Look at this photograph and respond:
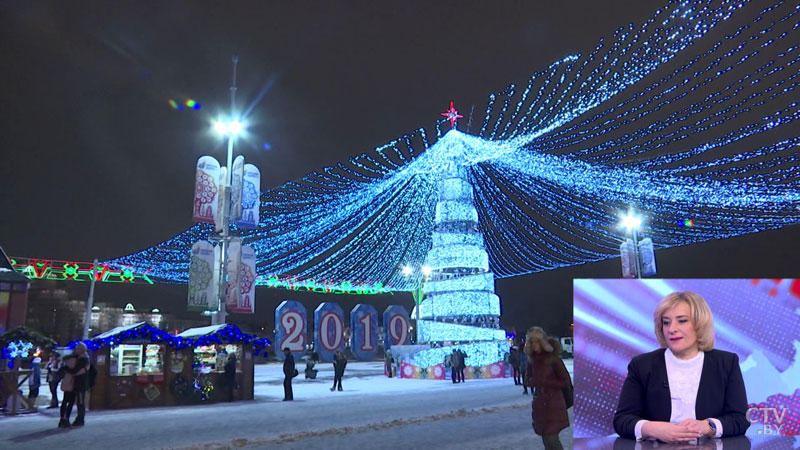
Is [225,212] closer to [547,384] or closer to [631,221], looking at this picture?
[631,221]

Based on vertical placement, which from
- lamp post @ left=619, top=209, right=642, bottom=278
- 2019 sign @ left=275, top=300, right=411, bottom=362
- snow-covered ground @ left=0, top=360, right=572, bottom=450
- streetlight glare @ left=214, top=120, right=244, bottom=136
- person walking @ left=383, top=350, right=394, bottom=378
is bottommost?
snow-covered ground @ left=0, top=360, right=572, bottom=450

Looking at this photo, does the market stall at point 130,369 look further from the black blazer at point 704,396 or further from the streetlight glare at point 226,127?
the black blazer at point 704,396

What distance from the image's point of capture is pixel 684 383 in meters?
2.86

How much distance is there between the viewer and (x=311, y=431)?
10.5 m

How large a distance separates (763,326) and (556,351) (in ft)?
8.27

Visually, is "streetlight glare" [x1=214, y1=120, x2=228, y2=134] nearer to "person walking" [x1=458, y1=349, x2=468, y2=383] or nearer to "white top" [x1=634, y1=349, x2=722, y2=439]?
"person walking" [x1=458, y1=349, x2=468, y2=383]

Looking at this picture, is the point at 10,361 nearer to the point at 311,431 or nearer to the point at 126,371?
the point at 126,371

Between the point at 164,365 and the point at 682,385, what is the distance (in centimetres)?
1636

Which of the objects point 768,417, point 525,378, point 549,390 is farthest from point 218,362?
point 768,417

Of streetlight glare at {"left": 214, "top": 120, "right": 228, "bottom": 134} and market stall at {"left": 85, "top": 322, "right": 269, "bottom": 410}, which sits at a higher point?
streetlight glare at {"left": 214, "top": 120, "right": 228, "bottom": 134}

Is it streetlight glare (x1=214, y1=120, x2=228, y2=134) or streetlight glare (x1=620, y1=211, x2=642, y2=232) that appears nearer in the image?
streetlight glare (x1=620, y1=211, x2=642, y2=232)

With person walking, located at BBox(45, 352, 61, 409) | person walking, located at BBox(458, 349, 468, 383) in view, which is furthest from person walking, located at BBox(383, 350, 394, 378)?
person walking, located at BBox(45, 352, 61, 409)

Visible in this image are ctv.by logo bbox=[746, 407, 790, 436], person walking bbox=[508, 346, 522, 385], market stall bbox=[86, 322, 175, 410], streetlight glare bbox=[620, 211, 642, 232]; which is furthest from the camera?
person walking bbox=[508, 346, 522, 385]

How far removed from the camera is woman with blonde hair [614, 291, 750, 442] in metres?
2.81
